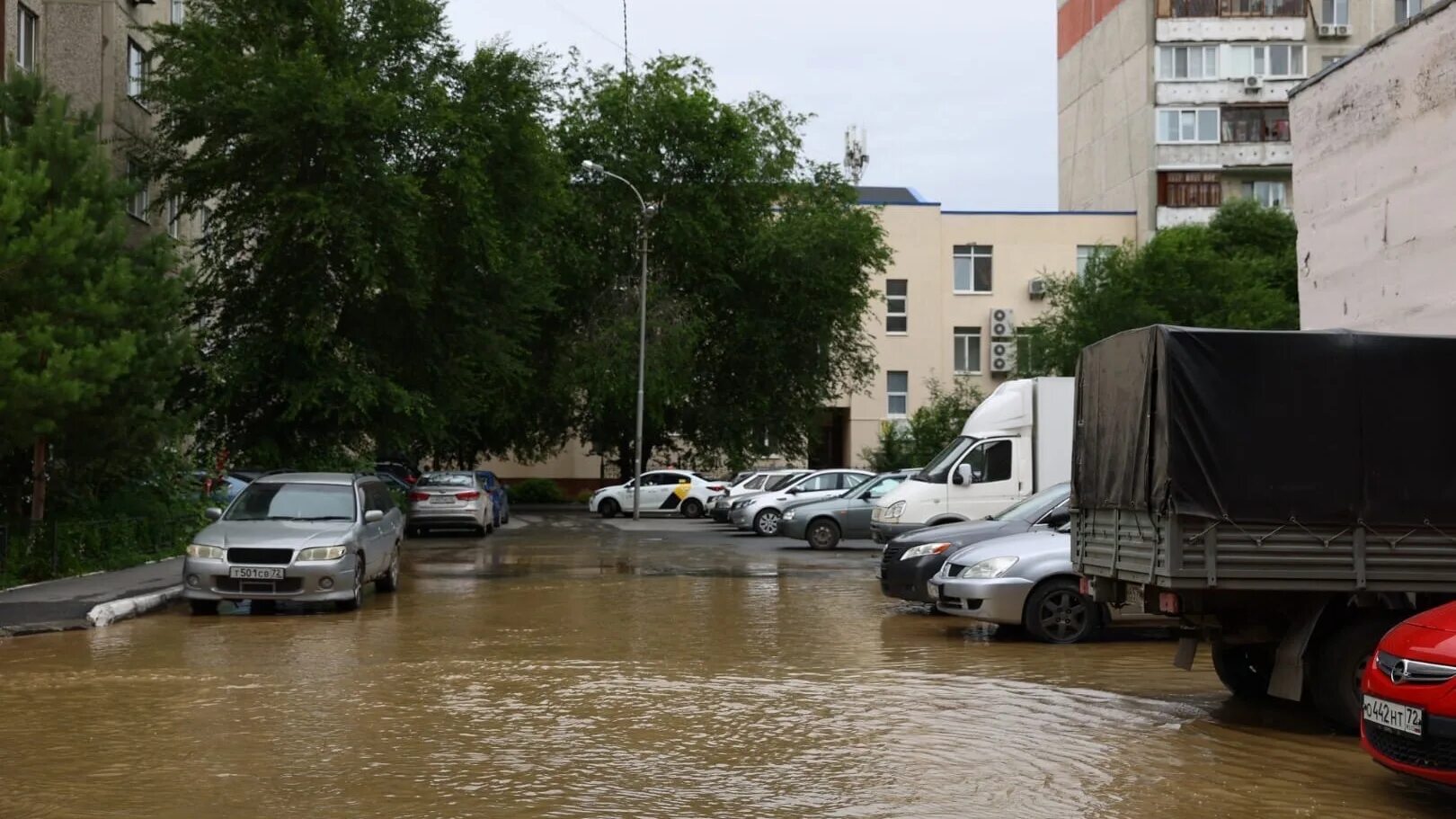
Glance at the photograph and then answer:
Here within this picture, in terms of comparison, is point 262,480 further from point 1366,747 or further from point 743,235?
point 743,235

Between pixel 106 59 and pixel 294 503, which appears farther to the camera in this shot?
pixel 106 59

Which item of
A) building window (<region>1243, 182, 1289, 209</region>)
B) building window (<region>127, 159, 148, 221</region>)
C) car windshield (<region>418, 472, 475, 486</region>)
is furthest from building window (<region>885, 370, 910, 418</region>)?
building window (<region>127, 159, 148, 221</region>)

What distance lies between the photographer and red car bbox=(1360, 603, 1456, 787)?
23.4 feet

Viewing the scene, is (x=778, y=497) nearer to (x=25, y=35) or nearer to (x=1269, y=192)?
(x=25, y=35)

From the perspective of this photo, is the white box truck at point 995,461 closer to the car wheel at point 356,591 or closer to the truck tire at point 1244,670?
the car wheel at point 356,591

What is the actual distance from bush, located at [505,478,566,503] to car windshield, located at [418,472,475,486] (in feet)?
98.1

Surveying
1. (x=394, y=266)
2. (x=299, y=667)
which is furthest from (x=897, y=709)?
(x=394, y=266)

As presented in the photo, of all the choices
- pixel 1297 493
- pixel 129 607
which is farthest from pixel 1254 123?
pixel 1297 493

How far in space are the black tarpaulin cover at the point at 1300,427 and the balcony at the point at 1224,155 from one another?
189ft

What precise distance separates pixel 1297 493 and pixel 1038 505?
7271 millimetres

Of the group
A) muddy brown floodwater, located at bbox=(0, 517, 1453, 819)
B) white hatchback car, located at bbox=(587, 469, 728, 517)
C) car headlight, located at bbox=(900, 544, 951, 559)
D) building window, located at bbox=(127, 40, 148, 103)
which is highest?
building window, located at bbox=(127, 40, 148, 103)

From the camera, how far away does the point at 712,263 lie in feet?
190

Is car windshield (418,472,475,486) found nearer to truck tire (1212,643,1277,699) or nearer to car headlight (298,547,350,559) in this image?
car headlight (298,547,350,559)

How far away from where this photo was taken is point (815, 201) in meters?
60.4
